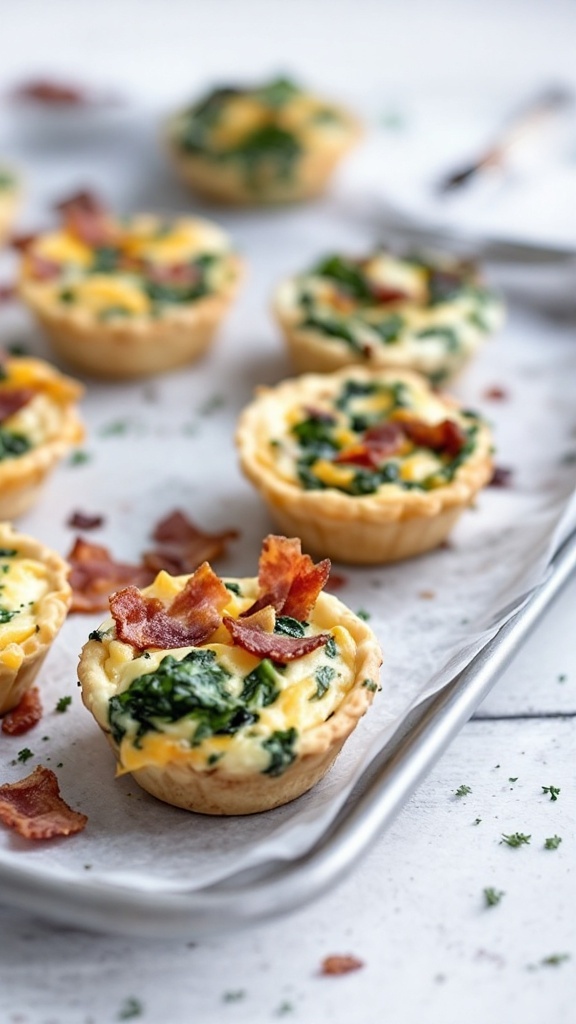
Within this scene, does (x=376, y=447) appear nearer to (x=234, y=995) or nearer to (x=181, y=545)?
(x=181, y=545)

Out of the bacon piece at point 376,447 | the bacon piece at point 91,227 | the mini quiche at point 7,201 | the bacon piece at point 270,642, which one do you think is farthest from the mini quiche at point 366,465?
the mini quiche at point 7,201

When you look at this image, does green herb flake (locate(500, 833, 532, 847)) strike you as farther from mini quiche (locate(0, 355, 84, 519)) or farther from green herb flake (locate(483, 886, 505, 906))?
mini quiche (locate(0, 355, 84, 519))

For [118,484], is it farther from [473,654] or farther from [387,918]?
[387,918]

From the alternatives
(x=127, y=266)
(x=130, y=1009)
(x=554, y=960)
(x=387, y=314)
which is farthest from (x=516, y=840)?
(x=127, y=266)

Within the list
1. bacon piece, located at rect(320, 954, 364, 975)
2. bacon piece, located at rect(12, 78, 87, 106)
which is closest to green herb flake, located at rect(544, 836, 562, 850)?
bacon piece, located at rect(320, 954, 364, 975)

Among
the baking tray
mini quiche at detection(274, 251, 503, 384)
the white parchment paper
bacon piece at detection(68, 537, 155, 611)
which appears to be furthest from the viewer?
mini quiche at detection(274, 251, 503, 384)

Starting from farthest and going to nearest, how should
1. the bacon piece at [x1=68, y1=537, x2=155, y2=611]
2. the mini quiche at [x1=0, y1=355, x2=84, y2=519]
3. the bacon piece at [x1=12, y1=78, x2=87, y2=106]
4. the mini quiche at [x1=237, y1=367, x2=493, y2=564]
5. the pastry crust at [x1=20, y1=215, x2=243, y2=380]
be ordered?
the bacon piece at [x1=12, y1=78, x2=87, y2=106] → the pastry crust at [x1=20, y1=215, x2=243, y2=380] → the mini quiche at [x1=0, y1=355, x2=84, y2=519] → the mini quiche at [x1=237, y1=367, x2=493, y2=564] → the bacon piece at [x1=68, y1=537, x2=155, y2=611]

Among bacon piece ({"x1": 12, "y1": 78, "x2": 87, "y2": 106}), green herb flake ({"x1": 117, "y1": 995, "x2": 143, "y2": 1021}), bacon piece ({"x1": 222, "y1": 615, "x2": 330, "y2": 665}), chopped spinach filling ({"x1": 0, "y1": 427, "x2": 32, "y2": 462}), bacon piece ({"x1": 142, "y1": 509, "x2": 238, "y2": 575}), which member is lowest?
bacon piece ({"x1": 142, "y1": 509, "x2": 238, "y2": 575})
